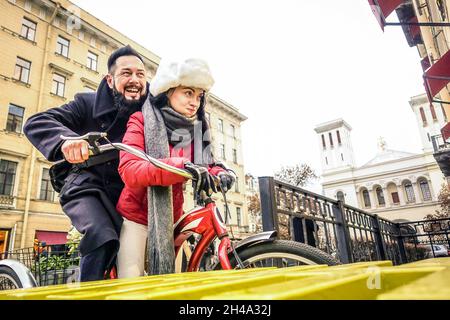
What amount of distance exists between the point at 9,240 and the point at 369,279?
11413 mm

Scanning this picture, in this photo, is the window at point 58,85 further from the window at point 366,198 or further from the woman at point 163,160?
the window at point 366,198

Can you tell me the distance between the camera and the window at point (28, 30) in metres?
10.5

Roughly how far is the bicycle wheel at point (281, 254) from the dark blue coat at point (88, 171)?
2.02 ft

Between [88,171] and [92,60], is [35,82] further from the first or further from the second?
[88,171]

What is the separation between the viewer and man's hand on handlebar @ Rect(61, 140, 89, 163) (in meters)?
1.47

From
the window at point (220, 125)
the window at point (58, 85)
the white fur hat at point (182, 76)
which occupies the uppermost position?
the window at point (220, 125)

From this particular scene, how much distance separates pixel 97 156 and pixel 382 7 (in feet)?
12.0

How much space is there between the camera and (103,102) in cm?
189

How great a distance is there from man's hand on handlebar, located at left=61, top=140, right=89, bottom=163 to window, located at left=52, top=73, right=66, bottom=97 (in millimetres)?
11352

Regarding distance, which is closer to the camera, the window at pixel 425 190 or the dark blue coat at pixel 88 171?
the dark blue coat at pixel 88 171

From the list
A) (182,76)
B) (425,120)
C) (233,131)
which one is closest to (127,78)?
(182,76)

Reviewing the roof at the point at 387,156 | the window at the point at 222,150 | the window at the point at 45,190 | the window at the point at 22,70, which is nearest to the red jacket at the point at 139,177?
the window at the point at 45,190
